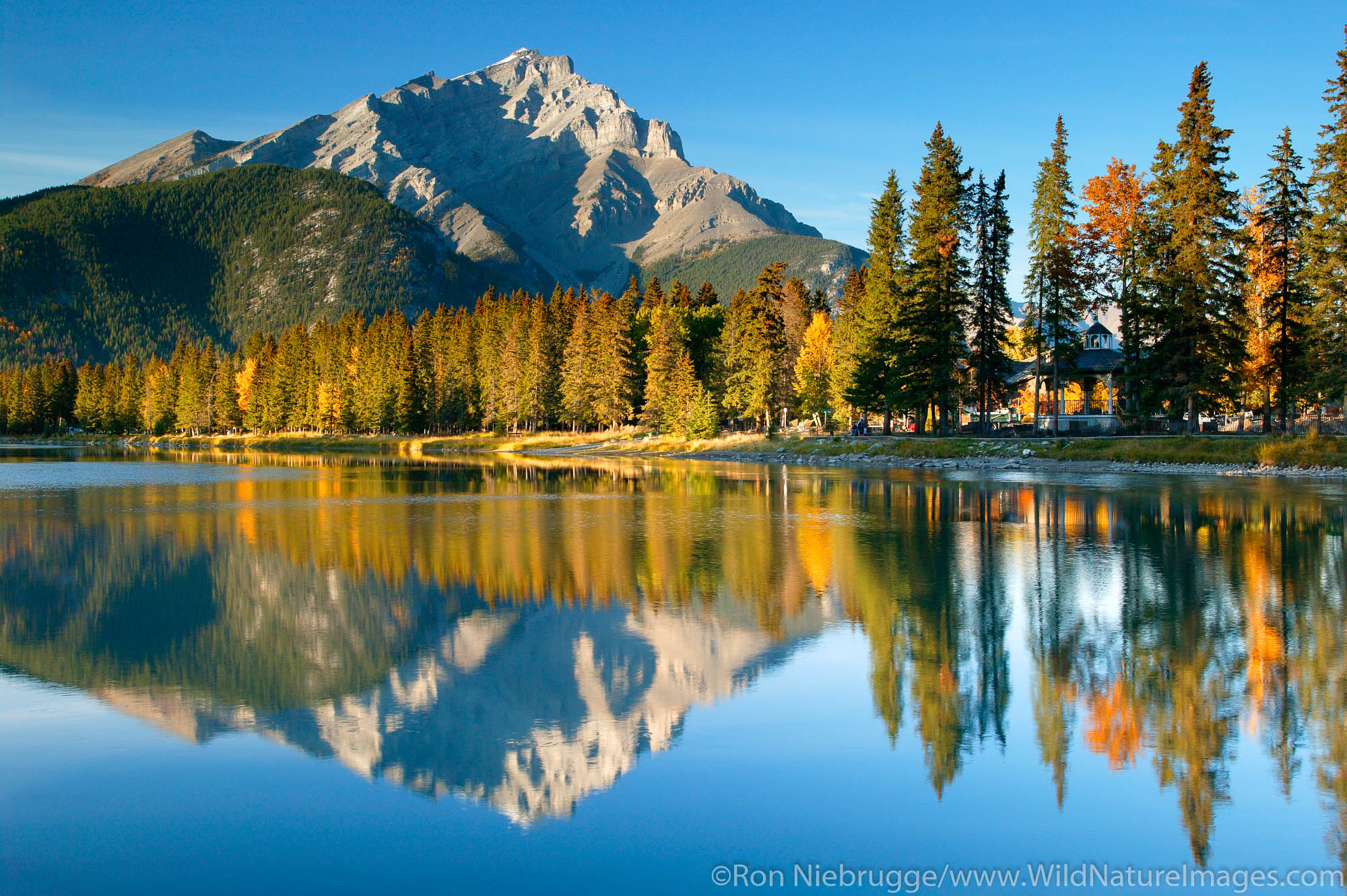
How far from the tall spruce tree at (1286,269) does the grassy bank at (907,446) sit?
6.02 m

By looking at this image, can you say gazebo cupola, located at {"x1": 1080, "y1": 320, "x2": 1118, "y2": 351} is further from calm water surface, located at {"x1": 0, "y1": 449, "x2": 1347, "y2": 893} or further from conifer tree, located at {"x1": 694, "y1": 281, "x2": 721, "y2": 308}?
calm water surface, located at {"x1": 0, "y1": 449, "x2": 1347, "y2": 893}

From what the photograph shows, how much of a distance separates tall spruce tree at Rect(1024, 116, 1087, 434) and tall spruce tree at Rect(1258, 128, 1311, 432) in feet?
31.0

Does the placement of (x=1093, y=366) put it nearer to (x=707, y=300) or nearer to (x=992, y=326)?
(x=992, y=326)

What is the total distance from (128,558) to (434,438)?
83596mm

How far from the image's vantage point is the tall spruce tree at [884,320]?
54.6 m

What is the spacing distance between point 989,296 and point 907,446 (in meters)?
10.9

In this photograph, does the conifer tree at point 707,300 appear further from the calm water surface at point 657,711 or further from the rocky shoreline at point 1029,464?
the calm water surface at point 657,711

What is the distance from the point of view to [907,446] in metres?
54.9

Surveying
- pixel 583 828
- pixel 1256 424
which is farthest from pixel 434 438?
pixel 583 828

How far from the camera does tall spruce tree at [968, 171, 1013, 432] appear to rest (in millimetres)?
54719

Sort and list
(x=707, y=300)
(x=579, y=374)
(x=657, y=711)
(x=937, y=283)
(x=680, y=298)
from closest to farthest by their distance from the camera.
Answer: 1. (x=657, y=711)
2. (x=937, y=283)
3. (x=579, y=374)
4. (x=680, y=298)
5. (x=707, y=300)

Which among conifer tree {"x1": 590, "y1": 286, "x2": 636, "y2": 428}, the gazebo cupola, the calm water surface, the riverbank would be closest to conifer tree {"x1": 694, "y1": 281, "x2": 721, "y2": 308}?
conifer tree {"x1": 590, "y1": 286, "x2": 636, "y2": 428}

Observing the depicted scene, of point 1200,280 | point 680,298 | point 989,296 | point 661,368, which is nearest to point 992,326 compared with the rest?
point 989,296

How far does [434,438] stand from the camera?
333ft
